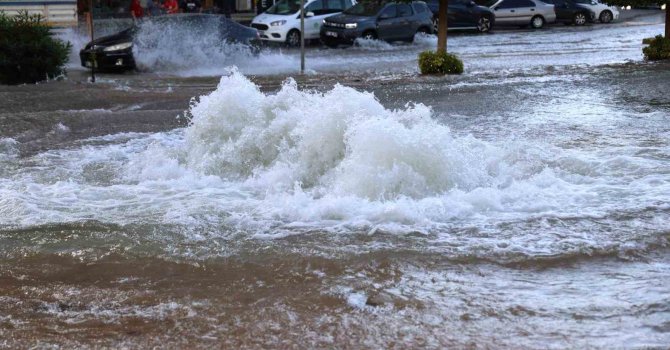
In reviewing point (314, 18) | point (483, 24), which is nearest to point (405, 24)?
point (314, 18)

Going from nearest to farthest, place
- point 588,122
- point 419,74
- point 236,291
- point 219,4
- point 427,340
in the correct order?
point 427,340
point 236,291
point 588,122
point 419,74
point 219,4

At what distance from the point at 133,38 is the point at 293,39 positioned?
25.2ft

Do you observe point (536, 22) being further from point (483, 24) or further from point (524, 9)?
point (483, 24)

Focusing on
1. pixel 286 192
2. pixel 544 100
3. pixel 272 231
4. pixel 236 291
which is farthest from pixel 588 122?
pixel 236 291

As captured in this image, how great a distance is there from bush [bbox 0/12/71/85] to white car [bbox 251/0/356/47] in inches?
358

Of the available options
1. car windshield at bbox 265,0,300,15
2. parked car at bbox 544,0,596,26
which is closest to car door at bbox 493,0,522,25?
parked car at bbox 544,0,596,26

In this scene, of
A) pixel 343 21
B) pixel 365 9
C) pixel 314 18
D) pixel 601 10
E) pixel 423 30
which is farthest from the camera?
pixel 601 10

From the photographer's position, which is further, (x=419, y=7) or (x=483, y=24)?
(x=483, y=24)

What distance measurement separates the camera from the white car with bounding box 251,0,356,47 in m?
27.1

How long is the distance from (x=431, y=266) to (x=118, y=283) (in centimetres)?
227

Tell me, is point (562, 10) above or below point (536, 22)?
above

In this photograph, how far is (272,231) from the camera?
24.6 ft

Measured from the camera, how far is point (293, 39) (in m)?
27.5

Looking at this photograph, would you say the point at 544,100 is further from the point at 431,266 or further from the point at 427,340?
the point at 427,340
